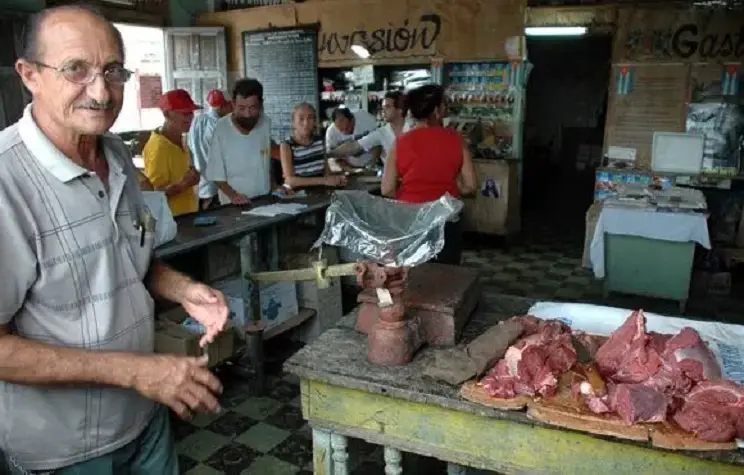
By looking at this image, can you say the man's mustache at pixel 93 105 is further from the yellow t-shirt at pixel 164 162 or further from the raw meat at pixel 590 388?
the yellow t-shirt at pixel 164 162

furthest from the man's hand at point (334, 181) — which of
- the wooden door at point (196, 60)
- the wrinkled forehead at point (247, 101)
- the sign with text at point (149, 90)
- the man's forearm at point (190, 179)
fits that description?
the sign with text at point (149, 90)

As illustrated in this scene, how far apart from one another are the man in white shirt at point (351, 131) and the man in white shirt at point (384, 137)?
4 centimetres

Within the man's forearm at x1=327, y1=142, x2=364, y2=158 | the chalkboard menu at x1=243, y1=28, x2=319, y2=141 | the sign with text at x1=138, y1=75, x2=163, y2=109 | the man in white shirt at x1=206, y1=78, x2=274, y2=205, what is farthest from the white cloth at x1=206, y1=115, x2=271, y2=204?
the sign with text at x1=138, y1=75, x2=163, y2=109

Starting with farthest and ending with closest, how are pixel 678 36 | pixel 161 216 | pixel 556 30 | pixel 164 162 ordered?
1. pixel 556 30
2. pixel 678 36
3. pixel 164 162
4. pixel 161 216

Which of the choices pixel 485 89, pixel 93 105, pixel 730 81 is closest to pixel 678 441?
pixel 93 105

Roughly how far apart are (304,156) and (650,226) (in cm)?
290

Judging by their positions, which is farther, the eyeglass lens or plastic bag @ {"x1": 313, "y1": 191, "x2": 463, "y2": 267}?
plastic bag @ {"x1": 313, "y1": 191, "x2": 463, "y2": 267}

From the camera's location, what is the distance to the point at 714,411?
152 cm

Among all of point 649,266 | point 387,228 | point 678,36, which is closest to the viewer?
point 387,228

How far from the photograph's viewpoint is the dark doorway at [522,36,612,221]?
1054 cm

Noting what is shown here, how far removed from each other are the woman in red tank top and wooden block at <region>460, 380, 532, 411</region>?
6.74 feet

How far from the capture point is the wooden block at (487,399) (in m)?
1.62

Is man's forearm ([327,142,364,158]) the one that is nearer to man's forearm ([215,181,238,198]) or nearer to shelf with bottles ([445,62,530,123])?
shelf with bottles ([445,62,530,123])

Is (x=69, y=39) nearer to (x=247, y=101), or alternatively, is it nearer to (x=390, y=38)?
(x=247, y=101)
